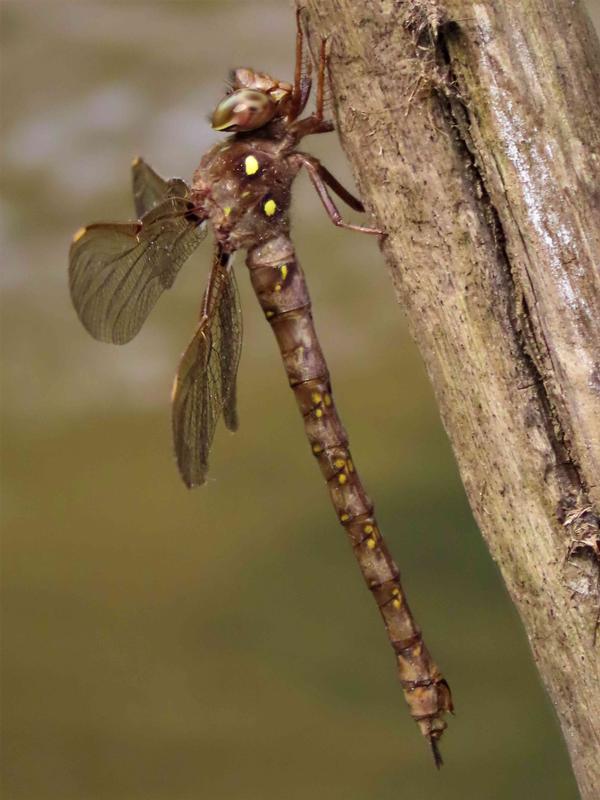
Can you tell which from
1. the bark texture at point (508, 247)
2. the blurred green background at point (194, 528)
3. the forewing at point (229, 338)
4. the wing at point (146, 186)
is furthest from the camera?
the blurred green background at point (194, 528)

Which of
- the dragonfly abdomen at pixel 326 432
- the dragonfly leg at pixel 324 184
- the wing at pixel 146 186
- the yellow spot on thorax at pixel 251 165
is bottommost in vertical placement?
the dragonfly abdomen at pixel 326 432

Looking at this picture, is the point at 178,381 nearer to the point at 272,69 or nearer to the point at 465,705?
the point at 465,705

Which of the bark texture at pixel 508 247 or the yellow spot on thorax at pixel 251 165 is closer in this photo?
the bark texture at pixel 508 247

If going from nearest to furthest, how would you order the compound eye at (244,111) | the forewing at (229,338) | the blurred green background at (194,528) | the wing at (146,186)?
the compound eye at (244,111) < the forewing at (229,338) < the wing at (146,186) < the blurred green background at (194,528)

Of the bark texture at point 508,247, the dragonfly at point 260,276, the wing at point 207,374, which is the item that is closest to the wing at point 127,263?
the dragonfly at point 260,276

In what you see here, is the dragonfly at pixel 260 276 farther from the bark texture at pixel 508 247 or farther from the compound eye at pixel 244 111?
the bark texture at pixel 508 247
